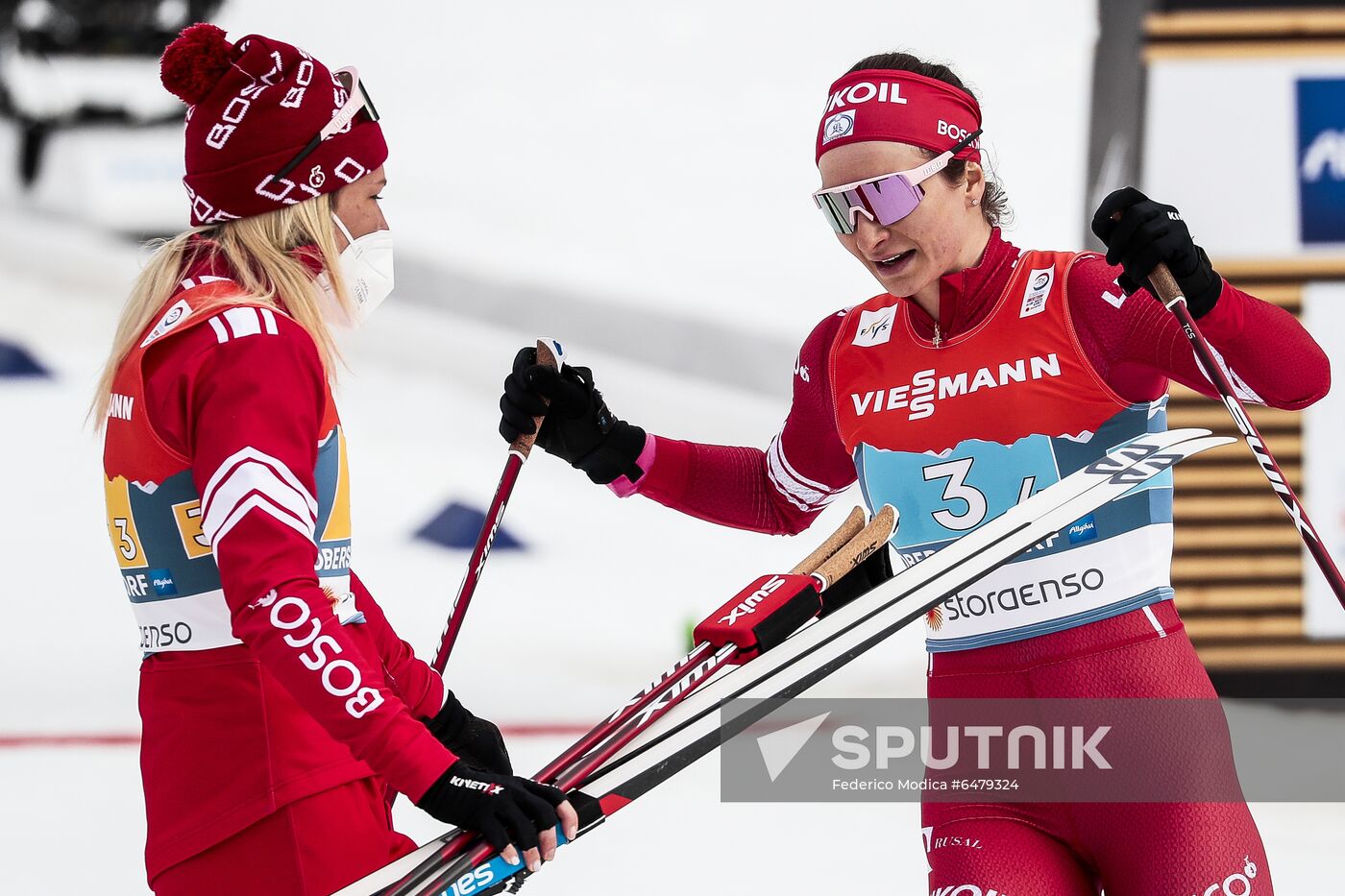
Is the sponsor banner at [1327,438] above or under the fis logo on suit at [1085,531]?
above

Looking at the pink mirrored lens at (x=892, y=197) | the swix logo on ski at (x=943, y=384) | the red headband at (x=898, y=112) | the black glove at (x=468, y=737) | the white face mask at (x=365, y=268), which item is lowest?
the black glove at (x=468, y=737)

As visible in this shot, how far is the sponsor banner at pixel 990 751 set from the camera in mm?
1573

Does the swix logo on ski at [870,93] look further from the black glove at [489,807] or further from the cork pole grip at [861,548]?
the black glove at [489,807]

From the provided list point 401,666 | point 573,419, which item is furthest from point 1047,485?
point 401,666

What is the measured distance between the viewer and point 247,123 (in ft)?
4.87

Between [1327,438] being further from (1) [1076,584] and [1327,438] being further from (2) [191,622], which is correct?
(2) [191,622]

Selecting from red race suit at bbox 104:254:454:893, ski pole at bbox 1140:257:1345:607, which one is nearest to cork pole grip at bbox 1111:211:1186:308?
ski pole at bbox 1140:257:1345:607

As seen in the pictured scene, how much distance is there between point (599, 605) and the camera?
4715mm

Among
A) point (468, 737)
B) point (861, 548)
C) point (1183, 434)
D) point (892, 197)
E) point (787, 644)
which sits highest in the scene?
point (892, 197)

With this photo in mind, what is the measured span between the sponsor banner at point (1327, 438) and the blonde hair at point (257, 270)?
333 cm

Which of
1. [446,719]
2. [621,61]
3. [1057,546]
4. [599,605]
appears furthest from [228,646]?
[621,61]

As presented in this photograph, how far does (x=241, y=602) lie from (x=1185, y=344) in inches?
42.2

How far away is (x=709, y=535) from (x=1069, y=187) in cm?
168

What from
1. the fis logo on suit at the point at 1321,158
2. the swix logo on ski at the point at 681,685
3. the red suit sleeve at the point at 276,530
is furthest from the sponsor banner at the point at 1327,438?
the red suit sleeve at the point at 276,530
